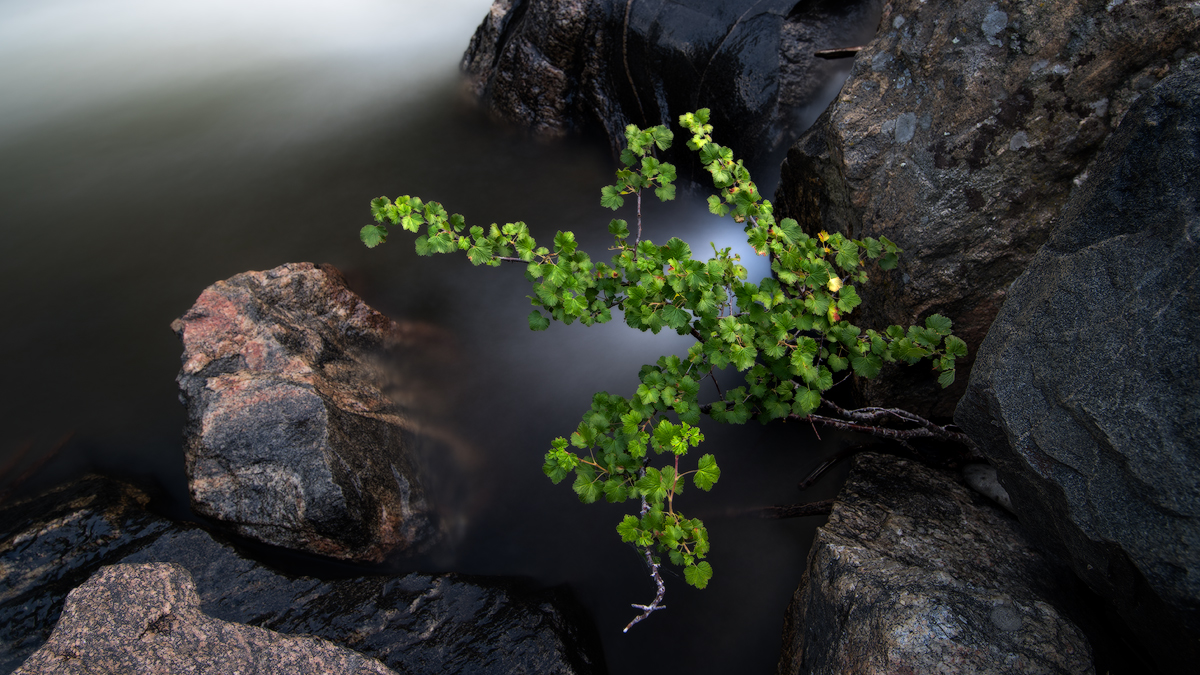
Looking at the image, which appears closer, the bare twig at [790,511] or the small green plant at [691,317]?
the small green plant at [691,317]

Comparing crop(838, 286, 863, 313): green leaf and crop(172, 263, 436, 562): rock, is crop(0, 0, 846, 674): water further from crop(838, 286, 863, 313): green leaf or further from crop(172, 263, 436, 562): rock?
crop(838, 286, 863, 313): green leaf

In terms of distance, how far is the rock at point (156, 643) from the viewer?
6.85ft

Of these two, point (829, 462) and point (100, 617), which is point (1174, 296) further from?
point (100, 617)

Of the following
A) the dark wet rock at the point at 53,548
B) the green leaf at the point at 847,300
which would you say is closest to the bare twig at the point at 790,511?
the green leaf at the point at 847,300

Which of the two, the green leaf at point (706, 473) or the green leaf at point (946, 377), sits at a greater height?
the green leaf at point (706, 473)

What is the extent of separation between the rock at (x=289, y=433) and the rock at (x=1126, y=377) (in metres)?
2.79

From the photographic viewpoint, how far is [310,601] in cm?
269

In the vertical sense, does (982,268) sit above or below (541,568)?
above

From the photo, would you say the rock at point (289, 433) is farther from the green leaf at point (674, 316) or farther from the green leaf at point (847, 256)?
the green leaf at point (847, 256)

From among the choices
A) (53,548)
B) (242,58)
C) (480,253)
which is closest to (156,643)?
(53,548)

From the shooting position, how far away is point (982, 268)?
270cm

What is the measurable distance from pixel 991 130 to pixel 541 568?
2.96m

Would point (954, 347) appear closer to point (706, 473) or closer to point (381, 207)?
point (706, 473)

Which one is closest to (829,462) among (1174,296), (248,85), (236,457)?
(1174,296)
